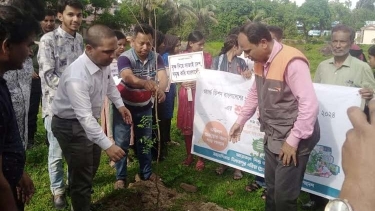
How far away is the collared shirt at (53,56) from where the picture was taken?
3.92m

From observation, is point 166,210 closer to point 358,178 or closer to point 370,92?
point 370,92

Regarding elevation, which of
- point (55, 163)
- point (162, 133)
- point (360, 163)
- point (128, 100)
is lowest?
point (162, 133)

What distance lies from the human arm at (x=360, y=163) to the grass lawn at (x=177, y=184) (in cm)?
308

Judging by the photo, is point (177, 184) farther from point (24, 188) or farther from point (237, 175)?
point (24, 188)

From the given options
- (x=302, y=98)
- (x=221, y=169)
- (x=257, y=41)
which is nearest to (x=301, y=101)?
(x=302, y=98)

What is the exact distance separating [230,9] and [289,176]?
75.5 meters

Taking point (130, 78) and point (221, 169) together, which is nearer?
point (130, 78)

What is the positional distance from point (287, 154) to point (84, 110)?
5.52 ft

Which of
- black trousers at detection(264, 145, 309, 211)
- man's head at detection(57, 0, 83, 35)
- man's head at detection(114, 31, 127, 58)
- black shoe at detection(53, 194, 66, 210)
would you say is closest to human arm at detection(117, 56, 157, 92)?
man's head at detection(57, 0, 83, 35)

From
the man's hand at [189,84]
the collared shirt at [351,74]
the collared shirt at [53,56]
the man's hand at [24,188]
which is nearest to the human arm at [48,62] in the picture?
the collared shirt at [53,56]

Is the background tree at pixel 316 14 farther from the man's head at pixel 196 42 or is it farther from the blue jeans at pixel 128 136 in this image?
the blue jeans at pixel 128 136

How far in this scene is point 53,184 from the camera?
4039mm

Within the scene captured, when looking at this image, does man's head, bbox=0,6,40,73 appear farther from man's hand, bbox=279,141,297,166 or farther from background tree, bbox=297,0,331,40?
background tree, bbox=297,0,331,40

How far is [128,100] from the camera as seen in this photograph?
4.38 metres
